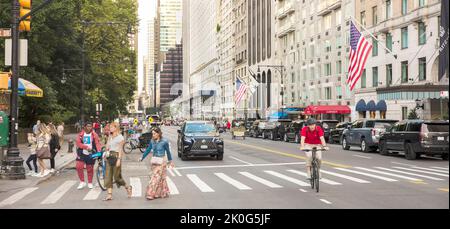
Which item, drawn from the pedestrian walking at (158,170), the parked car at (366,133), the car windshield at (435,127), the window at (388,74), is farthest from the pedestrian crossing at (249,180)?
the window at (388,74)

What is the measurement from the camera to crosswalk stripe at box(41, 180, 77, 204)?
12.4 meters

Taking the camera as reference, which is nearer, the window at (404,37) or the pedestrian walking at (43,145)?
the pedestrian walking at (43,145)

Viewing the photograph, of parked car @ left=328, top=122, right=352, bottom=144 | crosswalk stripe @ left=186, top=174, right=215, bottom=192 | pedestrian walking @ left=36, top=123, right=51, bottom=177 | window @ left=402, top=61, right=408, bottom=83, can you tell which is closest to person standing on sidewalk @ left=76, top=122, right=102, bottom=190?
crosswalk stripe @ left=186, top=174, right=215, bottom=192

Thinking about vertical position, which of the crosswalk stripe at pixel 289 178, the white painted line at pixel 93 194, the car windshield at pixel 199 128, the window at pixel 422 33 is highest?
the window at pixel 422 33

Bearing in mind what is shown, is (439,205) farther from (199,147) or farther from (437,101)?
(437,101)

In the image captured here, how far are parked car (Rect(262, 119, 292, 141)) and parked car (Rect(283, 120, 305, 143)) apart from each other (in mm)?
1785

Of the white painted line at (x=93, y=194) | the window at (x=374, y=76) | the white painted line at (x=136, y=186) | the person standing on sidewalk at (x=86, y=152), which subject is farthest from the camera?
the window at (x=374, y=76)

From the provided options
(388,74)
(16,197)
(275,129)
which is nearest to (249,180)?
(16,197)

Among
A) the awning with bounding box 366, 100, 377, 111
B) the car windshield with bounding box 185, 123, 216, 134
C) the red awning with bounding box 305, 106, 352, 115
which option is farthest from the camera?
the red awning with bounding box 305, 106, 352, 115

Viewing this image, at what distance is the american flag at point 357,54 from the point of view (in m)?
39.7

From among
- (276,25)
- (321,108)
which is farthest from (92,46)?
(276,25)

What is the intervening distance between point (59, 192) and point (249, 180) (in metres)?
5.35

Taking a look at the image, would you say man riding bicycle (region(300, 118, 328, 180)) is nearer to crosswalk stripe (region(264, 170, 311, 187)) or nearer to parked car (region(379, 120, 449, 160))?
crosswalk stripe (region(264, 170, 311, 187))

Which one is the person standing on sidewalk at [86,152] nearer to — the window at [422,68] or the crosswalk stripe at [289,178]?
the crosswalk stripe at [289,178]
